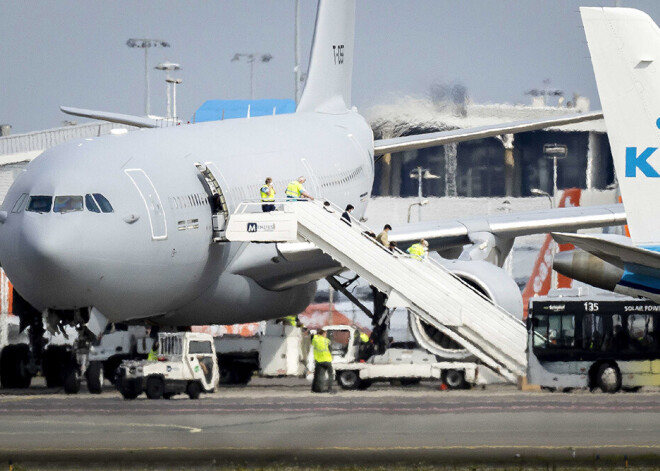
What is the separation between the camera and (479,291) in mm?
30969

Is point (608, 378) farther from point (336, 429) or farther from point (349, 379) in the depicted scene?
point (336, 429)

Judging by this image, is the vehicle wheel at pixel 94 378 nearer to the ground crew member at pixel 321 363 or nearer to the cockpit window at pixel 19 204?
the cockpit window at pixel 19 204

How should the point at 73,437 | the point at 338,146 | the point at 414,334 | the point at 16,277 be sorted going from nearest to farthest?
Result: the point at 73,437 < the point at 16,277 < the point at 414,334 < the point at 338,146

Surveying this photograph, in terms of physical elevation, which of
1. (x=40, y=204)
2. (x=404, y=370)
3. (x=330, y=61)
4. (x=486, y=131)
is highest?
(x=330, y=61)

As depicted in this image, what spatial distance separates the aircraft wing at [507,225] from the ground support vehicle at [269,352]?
12.2ft

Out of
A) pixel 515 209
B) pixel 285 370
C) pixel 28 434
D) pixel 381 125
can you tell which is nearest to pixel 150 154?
pixel 285 370

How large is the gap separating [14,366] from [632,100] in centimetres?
1752

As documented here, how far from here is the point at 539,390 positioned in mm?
28484

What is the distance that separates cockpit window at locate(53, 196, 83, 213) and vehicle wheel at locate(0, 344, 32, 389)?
6668 mm

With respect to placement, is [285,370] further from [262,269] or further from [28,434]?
[28,434]

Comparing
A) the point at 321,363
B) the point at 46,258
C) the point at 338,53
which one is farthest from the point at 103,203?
the point at 338,53

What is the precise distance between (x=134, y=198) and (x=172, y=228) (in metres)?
1.18

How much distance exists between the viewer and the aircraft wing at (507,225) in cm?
3397

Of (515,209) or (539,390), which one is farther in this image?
(515,209)
